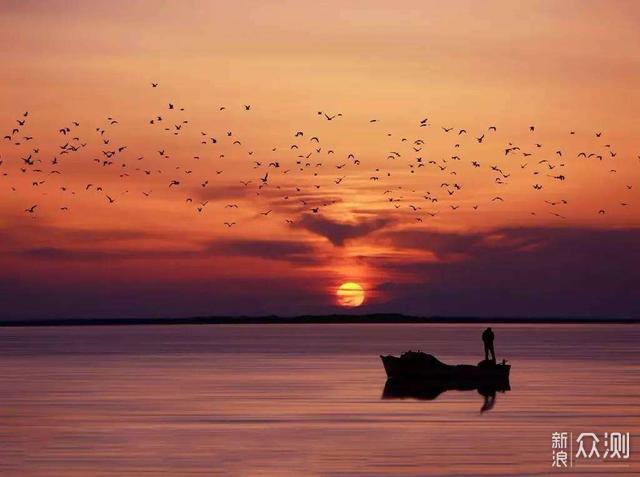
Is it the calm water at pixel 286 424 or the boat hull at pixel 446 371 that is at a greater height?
the boat hull at pixel 446 371

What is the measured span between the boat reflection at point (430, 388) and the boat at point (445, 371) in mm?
137

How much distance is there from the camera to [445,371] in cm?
6819

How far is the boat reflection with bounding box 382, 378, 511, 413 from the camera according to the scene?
6444cm

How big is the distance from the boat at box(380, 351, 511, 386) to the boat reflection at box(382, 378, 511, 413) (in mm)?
137

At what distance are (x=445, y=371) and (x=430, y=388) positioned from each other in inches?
59.0

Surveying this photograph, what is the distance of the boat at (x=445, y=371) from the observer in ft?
220

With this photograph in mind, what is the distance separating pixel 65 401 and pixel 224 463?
24009mm

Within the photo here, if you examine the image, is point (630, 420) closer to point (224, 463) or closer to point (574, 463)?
point (574, 463)

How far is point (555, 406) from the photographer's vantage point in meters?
58.2
